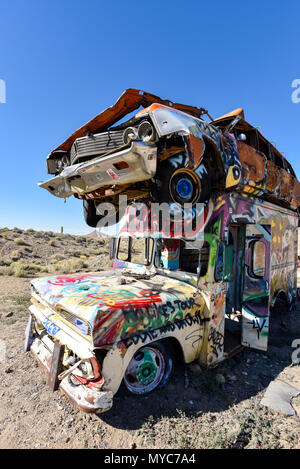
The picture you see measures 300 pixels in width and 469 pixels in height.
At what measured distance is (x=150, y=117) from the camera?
2.96m

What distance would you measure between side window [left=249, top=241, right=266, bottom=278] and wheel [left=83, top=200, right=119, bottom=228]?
115 inches

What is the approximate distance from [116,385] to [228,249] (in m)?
3.84

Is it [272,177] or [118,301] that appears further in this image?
[272,177]

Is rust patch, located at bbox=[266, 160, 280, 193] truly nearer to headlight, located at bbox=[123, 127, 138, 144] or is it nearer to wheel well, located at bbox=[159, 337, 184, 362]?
headlight, located at bbox=[123, 127, 138, 144]

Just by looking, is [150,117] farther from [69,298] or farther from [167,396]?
[167,396]

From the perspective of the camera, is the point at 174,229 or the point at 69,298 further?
the point at 174,229

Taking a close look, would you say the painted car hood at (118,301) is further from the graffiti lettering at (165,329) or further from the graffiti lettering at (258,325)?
the graffiti lettering at (258,325)

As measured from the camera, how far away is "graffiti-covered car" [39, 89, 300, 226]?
2.98 m

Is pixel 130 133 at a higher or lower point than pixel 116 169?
higher

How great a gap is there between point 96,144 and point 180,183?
1.47 meters

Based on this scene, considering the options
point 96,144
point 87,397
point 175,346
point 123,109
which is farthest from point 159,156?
point 87,397

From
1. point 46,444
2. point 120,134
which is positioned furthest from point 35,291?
point 120,134

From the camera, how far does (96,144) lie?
12.3 ft

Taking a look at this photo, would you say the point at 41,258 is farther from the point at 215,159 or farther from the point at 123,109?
the point at 215,159
